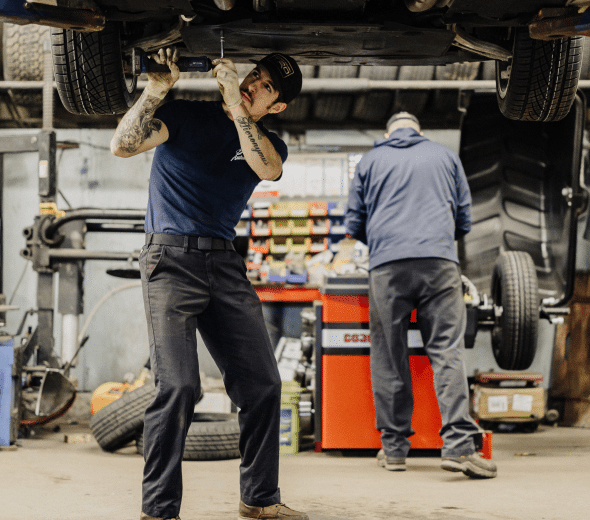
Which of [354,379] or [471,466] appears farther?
[354,379]

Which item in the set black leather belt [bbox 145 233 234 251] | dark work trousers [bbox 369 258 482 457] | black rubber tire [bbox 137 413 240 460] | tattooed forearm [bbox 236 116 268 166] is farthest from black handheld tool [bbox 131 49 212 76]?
black rubber tire [bbox 137 413 240 460]

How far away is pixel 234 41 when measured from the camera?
2146 millimetres

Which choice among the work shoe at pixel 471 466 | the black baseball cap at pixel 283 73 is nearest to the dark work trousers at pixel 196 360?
the black baseball cap at pixel 283 73

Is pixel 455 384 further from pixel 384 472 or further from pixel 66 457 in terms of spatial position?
pixel 66 457

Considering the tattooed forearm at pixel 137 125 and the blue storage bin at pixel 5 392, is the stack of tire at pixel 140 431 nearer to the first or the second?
the blue storage bin at pixel 5 392

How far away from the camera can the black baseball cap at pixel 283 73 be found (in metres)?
2.12

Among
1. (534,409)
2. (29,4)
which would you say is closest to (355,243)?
(534,409)

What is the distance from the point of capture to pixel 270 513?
210cm

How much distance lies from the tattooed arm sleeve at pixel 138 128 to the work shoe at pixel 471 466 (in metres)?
1.91

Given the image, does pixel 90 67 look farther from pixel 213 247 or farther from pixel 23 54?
pixel 23 54

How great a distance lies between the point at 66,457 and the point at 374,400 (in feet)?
5.24

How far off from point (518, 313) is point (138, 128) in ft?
8.71

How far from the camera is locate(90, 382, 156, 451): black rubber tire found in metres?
3.46

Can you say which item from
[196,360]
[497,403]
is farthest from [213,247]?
[497,403]
